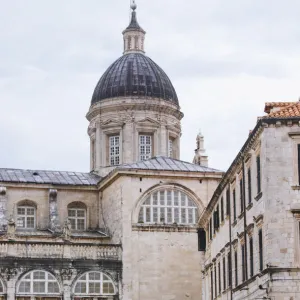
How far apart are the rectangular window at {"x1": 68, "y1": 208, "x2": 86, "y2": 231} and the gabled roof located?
7.47 metres

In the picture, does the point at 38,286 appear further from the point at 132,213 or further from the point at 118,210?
the point at 132,213

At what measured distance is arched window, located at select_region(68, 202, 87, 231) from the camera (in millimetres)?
74500

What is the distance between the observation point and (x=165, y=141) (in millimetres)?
77875

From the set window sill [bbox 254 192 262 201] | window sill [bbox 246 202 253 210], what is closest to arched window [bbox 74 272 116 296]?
window sill [bbox 246 202 253 210]

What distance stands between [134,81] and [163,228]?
15893 mm

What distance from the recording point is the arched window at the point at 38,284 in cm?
6384

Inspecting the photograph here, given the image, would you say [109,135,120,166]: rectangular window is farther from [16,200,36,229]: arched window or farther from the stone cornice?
[16,200,36,229]: arched window

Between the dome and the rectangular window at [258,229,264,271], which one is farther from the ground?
the dome

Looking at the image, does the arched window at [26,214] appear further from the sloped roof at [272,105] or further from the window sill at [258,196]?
the sloped roof at [272,105]

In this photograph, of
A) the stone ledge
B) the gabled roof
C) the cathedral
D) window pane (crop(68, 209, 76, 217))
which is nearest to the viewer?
the cathedral

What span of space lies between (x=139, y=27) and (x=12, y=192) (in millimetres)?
20151

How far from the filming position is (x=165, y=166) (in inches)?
2773

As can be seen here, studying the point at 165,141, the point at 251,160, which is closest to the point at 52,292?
→ the point at 165,141

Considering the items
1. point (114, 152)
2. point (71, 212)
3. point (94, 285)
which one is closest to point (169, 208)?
point (94, 285)
